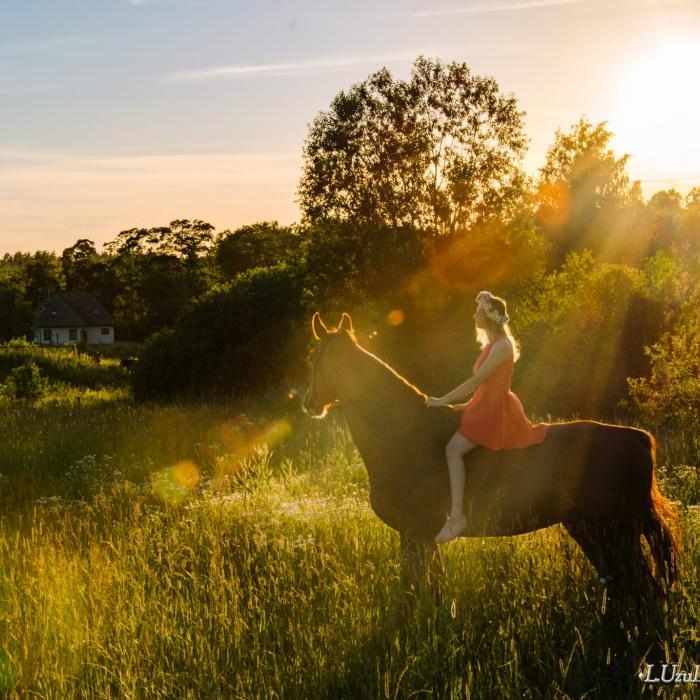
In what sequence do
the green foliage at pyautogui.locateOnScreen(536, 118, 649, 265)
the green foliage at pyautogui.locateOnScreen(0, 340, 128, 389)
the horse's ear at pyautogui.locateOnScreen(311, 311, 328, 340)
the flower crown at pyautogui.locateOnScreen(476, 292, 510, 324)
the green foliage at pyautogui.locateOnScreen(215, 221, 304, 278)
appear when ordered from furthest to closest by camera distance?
the green foliage at pyautogui.locateOnScreen(215, 221, 304, 278)
the green foliage at pyautogui.locateOnScreen(536, 118, 649, 265)
the green foliage at pyautogui.locateOnScreen(0, 340, 128, 389)
the horse's ear at pyautogui.locateOnScreen(311, 311, 328, 340)
the flower crown at pyautogui.locateOnScreen(476, 292, 510, 324)

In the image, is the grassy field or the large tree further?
the large tree

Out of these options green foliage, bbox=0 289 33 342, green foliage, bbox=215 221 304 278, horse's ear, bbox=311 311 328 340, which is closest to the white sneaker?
horse's ear, bbox=311 311 328 340

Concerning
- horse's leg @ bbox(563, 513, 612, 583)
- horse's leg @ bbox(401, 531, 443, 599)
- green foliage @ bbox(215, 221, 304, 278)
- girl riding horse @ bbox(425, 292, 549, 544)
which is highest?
green foliage @ bbox(215, 221, 304, 278)

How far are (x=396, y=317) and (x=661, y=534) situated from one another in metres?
24.9

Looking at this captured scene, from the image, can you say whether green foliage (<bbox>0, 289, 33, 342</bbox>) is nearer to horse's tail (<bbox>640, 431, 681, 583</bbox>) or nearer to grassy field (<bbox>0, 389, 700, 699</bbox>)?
grassy field (<bbox>0, 389, 700, 699</bbox>)

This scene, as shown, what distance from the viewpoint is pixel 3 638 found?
5.51 m

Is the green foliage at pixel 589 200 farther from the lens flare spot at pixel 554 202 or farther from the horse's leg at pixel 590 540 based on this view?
the horse's leg at pixel 590 540

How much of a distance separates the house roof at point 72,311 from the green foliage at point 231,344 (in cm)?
6715

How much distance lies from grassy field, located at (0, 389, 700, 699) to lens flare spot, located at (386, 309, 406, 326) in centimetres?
2126

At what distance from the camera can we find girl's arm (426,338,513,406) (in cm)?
593

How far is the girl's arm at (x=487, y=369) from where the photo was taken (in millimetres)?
5934

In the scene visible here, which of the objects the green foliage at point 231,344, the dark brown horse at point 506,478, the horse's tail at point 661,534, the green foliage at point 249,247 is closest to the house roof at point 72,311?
the green foliage at point 249,247

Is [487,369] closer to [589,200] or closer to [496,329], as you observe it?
[496,329]

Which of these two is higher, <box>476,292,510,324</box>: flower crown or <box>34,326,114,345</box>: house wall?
<box>476,292,510,324</box>: flower crown
